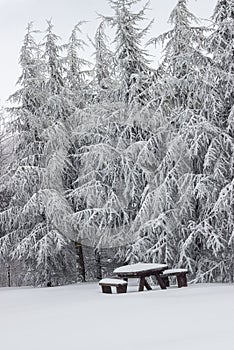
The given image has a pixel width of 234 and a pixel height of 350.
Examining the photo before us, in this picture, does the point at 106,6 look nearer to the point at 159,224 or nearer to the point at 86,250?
the point at 159,224

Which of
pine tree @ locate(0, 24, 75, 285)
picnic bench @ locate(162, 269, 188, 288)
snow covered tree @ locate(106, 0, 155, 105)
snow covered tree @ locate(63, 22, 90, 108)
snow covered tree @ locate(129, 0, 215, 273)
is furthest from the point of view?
snow covered tree @ locate(63, 22, 90, 108)

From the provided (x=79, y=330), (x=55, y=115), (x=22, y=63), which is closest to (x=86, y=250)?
(x=55, y=115)

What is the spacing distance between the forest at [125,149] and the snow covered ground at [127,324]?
142 inches

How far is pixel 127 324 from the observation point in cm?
544

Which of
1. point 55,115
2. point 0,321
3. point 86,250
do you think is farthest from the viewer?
point 86,250

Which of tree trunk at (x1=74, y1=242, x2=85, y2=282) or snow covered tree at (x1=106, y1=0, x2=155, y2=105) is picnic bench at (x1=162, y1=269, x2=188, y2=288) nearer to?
tree trunk at (x1=74, y1=242, x2=85, y2=282)

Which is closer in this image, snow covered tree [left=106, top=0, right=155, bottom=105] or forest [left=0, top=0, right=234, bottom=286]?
forest [left=0, top=0, right=234, bottom=286]

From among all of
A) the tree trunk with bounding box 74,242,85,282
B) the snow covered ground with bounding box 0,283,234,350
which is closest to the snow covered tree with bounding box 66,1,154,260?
the tree trunk with bounding box 74,242,85,282

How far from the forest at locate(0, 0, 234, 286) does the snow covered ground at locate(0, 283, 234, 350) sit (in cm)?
361

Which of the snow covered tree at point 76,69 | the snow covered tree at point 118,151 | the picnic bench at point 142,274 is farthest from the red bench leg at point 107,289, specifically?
the snow covered tree at point 76,69

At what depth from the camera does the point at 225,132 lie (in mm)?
11289

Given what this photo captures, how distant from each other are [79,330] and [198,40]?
31.9 feet

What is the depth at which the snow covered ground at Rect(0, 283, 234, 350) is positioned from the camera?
4.39 meters

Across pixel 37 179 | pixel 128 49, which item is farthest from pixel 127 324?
pixel 128 49
